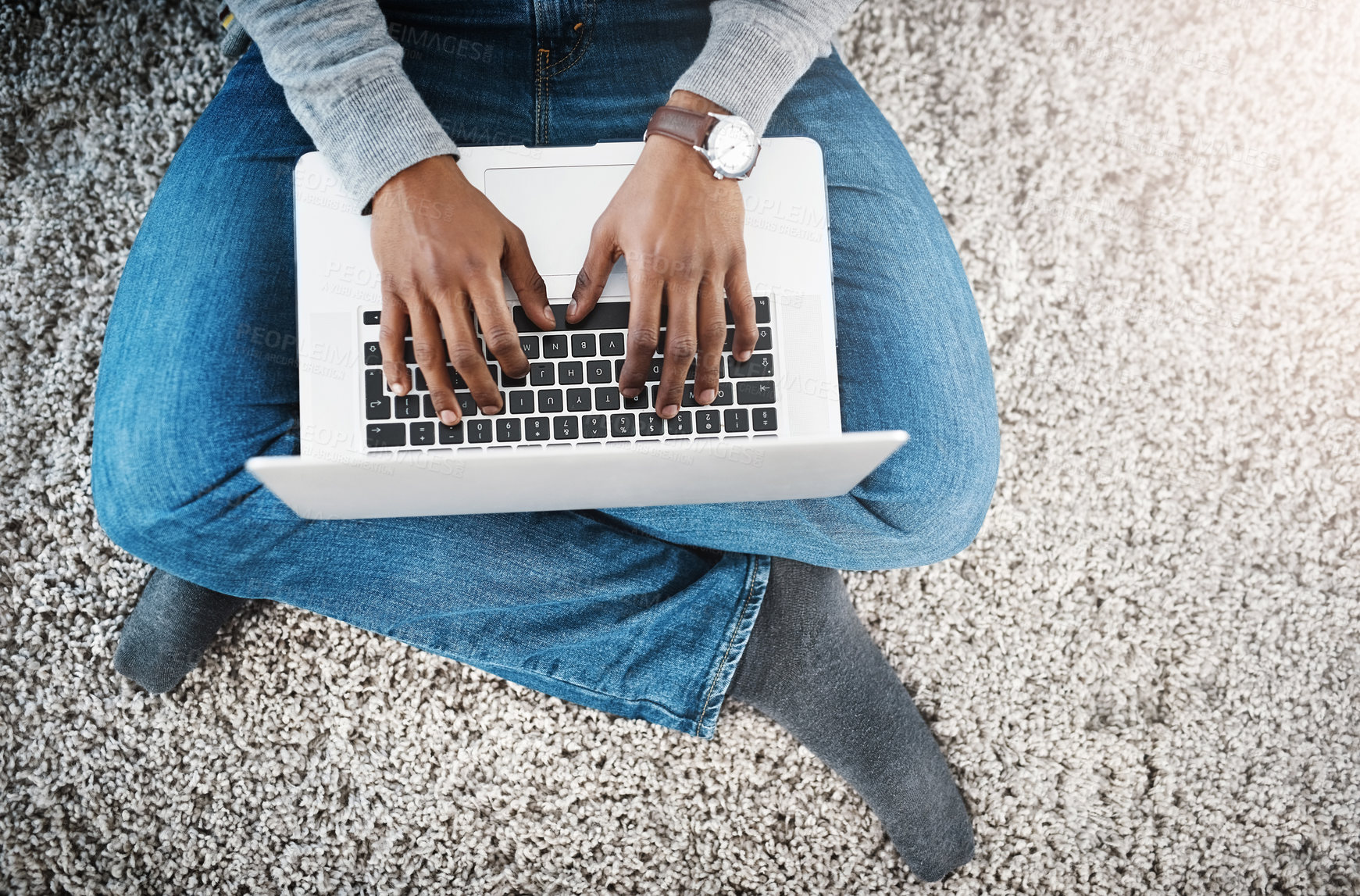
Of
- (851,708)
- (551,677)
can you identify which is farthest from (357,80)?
(851,708)

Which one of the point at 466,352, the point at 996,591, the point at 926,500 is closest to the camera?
the point at 466,352

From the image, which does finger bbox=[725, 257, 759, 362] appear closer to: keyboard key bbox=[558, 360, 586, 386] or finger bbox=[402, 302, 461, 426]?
keyboard key bbox=[558, 360, 586, 386]

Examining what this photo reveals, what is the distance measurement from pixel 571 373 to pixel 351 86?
13.5 inches

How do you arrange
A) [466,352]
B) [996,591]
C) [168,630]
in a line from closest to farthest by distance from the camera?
[466,352] → [168,630] → [996,591]

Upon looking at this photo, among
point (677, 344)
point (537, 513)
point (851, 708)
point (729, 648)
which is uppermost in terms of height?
point (677, 344)

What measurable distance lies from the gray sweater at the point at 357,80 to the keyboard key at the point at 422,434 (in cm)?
22

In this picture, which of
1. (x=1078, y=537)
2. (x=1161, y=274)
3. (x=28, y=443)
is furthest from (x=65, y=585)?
(x=1161, y=274)

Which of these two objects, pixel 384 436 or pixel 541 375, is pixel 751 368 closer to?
pixel 541 375

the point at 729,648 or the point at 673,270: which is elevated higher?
the point at 673,270

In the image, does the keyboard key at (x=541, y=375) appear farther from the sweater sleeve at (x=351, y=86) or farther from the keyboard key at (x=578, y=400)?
the sweater sleeve at (x=351, y=86)

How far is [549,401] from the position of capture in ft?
2.62

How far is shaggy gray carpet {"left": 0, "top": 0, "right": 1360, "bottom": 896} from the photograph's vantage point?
114 centimetres

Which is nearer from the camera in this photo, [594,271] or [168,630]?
[594,271]

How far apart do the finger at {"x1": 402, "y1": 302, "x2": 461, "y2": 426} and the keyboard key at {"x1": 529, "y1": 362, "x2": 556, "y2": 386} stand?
7cm
